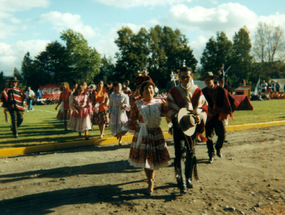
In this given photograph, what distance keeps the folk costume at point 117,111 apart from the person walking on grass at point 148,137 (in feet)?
11.8

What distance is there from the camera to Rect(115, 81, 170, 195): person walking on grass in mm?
4211

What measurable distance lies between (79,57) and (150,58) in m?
18.3

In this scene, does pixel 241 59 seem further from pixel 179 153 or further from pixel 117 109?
pixel 179 153

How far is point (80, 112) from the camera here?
8.95 m

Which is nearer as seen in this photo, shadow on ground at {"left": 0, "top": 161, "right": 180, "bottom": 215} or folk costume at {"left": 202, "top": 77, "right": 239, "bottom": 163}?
shadow on ground at {"left": 0, "top": 161, "right": 180, "bottom": 215}

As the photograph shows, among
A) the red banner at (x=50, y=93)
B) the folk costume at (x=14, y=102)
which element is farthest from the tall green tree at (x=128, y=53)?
the folk costume at (x=14, y=102)

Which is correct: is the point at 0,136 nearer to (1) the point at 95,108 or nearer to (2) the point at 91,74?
(1) the point at 95,108

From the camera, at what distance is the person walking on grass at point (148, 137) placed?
4.21 meters

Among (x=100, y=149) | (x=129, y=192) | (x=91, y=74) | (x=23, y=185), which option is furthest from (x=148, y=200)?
(x=91, y=74)

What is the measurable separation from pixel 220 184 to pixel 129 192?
1560 millimetres

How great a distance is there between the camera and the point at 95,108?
9297 mm

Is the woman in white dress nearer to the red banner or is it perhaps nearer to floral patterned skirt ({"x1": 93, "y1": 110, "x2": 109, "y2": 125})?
floral patterned skirt ({"x1": 93, "y1": 110, "x2": 109, "y2": 125})

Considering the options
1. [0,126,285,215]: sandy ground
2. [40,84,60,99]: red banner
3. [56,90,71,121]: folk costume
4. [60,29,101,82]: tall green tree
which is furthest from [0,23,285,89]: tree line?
[0,126,285,215]: sandy ground

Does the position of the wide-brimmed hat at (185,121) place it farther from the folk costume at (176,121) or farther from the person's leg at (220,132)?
the person's leg at (220,132)
